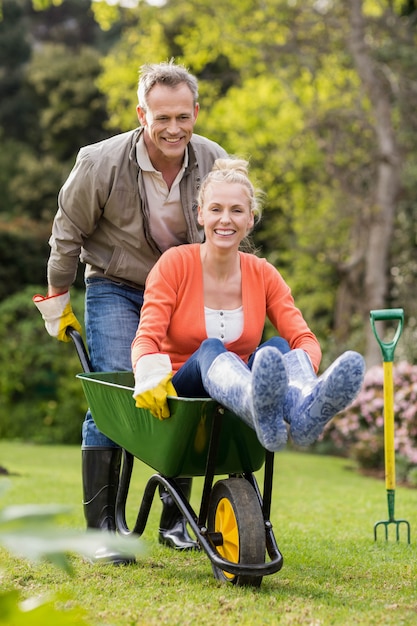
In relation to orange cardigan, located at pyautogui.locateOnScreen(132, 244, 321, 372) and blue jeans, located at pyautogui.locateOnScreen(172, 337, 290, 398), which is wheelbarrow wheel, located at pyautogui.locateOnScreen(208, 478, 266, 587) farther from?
orange cardigan, located at pyautogui.locateOnScreen(132, 244, 321, 372)

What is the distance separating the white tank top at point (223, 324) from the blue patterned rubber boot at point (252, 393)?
1.05 ft

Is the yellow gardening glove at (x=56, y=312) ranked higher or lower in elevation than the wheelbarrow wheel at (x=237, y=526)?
higher

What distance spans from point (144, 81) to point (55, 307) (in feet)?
2.75

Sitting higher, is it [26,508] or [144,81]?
[144,81]

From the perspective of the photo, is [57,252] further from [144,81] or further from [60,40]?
[60,40]

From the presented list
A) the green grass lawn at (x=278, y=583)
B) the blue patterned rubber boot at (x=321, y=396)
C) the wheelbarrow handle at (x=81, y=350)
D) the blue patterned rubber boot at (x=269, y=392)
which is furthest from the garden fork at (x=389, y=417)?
the blue patterned rubber boot at (x=269, y=392)

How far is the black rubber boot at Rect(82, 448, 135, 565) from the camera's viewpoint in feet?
10.00

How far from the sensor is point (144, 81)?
115 inches

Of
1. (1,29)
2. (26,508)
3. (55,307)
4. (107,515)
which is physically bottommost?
(107,515)

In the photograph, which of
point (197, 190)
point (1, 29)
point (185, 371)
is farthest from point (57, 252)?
point (1, 29)

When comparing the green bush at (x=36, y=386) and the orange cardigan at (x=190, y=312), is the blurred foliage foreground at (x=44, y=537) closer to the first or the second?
the orange cardigan at (x=190, y=312)

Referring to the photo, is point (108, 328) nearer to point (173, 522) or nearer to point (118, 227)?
point (118, 227)

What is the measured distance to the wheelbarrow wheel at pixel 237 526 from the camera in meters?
2.41

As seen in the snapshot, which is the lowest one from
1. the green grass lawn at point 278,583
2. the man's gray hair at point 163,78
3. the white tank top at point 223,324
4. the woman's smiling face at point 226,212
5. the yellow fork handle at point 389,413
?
the green grass lawn at point 278,583
